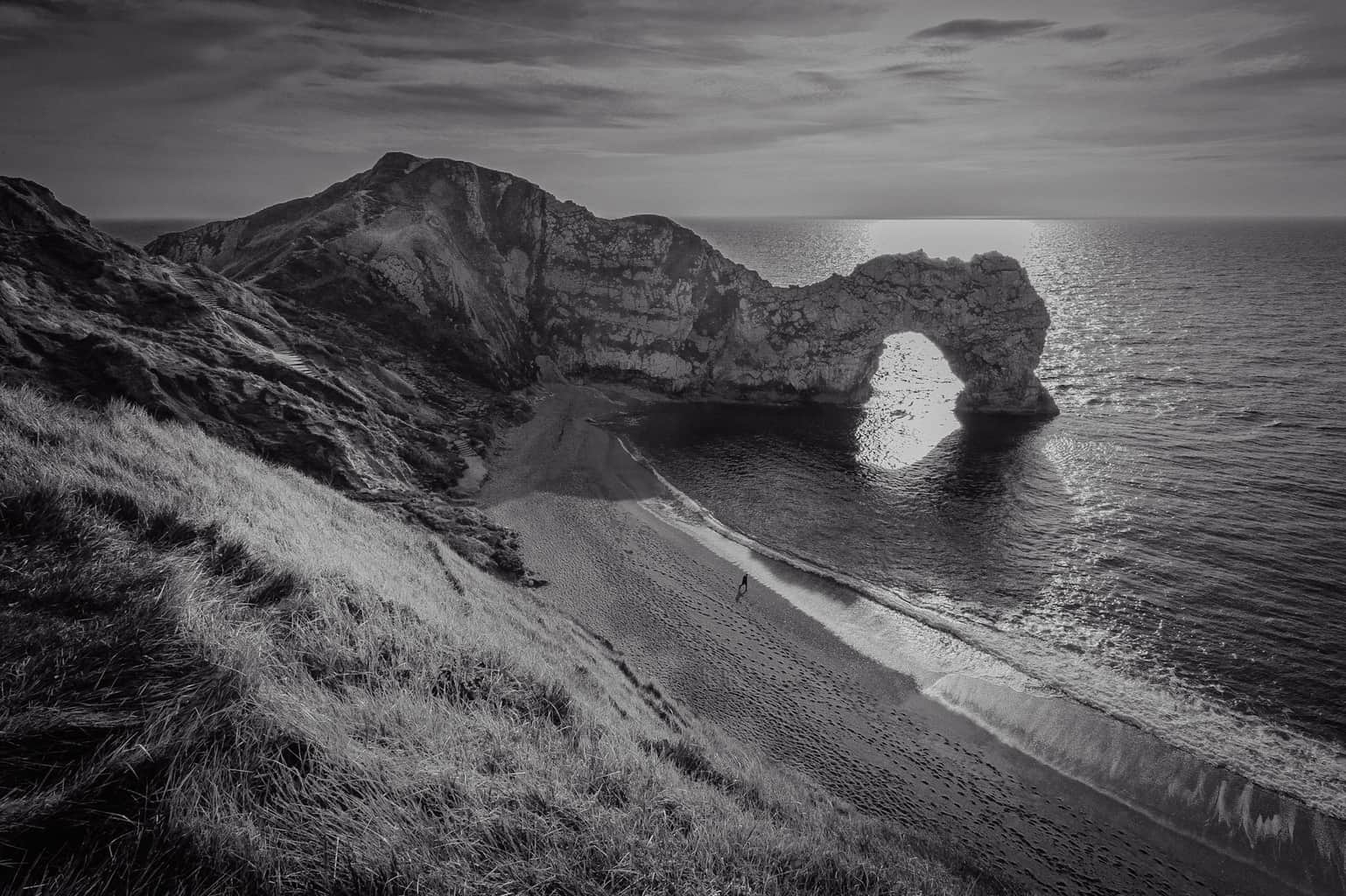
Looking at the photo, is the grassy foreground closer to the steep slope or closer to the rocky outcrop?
the steep slope

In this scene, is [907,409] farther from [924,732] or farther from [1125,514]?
[924,732]

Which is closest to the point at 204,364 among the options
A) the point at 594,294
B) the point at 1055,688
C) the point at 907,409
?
the point at 1055,688

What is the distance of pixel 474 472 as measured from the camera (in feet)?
138

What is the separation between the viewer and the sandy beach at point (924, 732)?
59.2ft

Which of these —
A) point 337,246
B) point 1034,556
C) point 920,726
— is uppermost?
point 337,246

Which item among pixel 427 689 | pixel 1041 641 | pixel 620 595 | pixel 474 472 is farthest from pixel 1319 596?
pixel 474 472

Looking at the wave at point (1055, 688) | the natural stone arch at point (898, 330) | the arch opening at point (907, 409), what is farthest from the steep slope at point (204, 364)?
the natural stone arch at point (898, 330)

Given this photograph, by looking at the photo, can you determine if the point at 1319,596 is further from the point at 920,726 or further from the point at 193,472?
the point at 193,472

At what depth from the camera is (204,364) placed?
2930 cm

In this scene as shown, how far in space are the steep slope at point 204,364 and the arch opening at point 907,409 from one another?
3300cm

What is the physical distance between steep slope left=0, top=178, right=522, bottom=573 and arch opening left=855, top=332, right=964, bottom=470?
33.0m

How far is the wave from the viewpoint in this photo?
20.5 metres

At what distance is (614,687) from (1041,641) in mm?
20591

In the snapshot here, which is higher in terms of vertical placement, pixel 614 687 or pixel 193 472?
pixel 193 472
